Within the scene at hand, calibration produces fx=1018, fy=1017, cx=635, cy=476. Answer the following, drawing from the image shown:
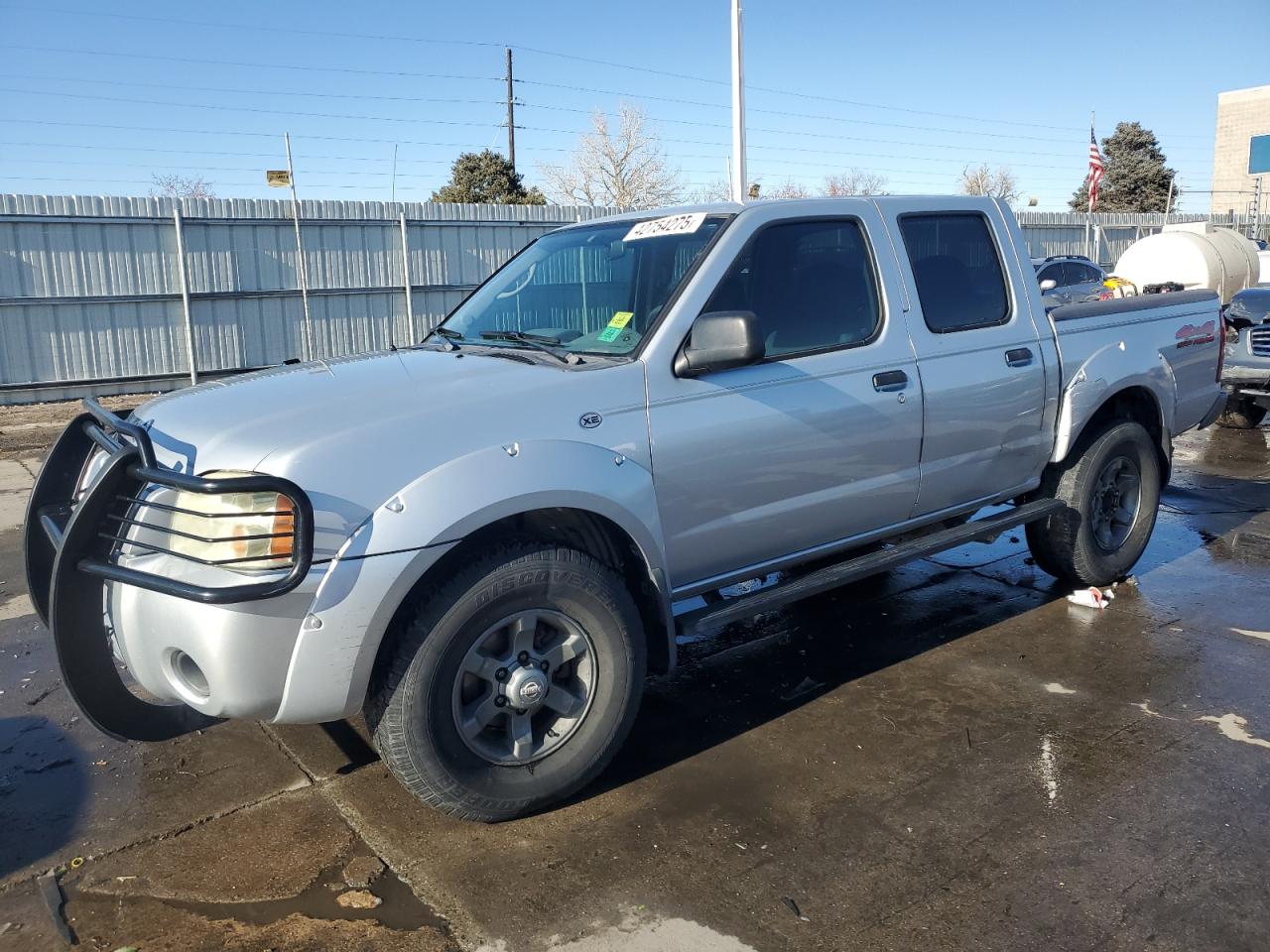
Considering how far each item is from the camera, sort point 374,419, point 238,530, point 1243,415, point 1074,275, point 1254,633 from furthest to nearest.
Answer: point 1074,275, point 1243,415, point 1254,633, point 374,419, point 238,530

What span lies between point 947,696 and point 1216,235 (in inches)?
900

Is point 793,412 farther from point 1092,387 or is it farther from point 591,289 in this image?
point 1092,387

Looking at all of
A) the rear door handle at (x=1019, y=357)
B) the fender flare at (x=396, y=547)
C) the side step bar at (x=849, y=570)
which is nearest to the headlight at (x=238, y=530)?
the fender flare at (x=396, y=547)

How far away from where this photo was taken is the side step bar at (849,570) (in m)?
3.74

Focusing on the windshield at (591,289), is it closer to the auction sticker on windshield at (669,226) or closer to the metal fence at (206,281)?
the auction sticker on windshield at (669,226)

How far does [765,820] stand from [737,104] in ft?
44.8

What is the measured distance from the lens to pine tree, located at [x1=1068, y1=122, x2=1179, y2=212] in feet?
193

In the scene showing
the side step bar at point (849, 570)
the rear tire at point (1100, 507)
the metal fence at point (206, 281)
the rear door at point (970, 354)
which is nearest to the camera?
the side step bar at point (849, 570)

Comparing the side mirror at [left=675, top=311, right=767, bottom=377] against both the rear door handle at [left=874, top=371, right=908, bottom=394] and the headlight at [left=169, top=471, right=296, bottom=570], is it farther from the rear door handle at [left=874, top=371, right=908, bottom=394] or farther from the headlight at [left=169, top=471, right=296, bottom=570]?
the headlight at [left=169, top=471, right=296, bottom=570]

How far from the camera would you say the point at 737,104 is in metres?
15.2

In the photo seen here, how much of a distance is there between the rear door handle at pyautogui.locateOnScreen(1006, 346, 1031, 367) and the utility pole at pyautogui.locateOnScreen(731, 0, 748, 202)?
431 inches

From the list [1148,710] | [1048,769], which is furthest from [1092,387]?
[1048,769]

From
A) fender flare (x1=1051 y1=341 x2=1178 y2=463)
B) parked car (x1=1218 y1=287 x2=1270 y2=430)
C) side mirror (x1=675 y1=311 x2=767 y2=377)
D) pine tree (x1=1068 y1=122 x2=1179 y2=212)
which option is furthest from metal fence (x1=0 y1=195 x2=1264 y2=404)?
pine tree (x1=1068 y1=122 x2=1179 y2=212)

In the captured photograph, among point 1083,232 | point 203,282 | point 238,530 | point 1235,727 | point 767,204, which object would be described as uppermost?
point 1083,232
